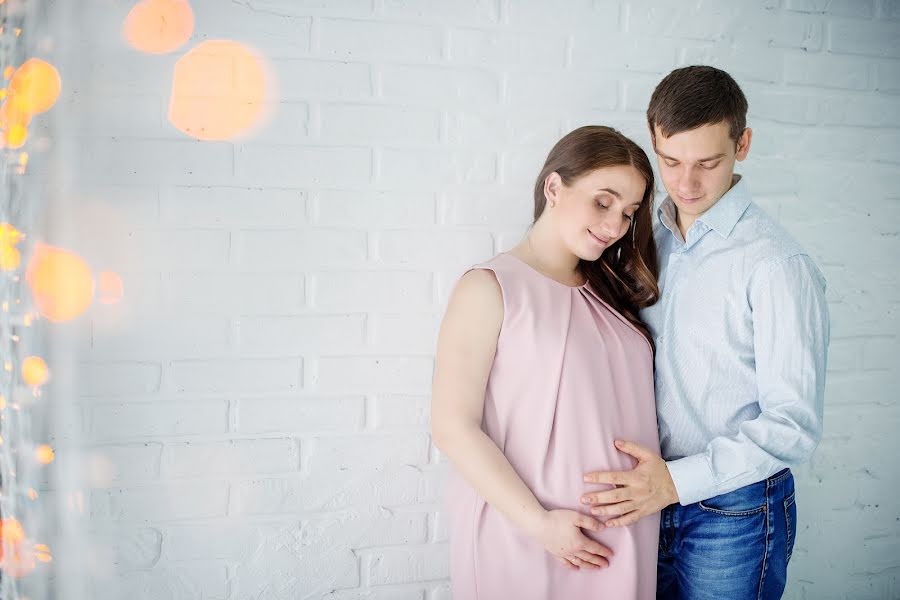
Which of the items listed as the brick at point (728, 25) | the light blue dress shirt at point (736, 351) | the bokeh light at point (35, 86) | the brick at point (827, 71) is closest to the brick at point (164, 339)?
the bokeh light at point (35, 86)

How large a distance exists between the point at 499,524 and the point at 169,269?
90 cm

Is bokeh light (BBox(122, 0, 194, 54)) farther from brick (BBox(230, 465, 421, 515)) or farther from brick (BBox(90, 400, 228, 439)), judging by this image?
brick (BBox(230, 465, 421, 515))

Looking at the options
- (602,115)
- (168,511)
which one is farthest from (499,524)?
(602,115)

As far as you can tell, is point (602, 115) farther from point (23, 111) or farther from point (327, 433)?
point (23, 111)

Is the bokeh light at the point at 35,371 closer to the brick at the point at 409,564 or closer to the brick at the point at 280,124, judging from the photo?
the brick at the point at 280,124

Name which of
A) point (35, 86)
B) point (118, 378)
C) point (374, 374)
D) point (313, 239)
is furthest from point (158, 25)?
point (374, 374)

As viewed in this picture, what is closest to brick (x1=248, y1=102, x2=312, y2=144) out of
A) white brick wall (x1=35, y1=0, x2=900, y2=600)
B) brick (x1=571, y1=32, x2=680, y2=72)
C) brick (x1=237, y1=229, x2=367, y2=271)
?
white brick wall (x1=35, y1=0, x2=900, y2=600)

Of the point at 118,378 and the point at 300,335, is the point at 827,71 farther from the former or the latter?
the point at 118,378

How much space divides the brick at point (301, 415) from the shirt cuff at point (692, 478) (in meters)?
0.72

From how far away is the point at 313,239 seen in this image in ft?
4.87

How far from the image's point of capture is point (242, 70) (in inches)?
56.2

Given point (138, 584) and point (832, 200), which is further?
point (832, 200)

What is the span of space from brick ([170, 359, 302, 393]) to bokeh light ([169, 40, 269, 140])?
510 mm

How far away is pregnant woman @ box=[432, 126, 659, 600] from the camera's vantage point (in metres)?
1.19
